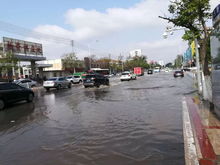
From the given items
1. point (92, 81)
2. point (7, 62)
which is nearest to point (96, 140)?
point (92, 81)

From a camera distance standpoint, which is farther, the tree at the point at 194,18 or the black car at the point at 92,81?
the black car at the point at 92,81

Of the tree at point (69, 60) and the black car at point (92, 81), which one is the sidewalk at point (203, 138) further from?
the tree at point (69, 60)

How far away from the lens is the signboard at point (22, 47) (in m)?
44.6

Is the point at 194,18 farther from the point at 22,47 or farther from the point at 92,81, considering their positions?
the point at 22,47

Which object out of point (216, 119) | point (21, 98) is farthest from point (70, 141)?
point (21, 98)

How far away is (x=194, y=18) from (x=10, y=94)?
1202 cm

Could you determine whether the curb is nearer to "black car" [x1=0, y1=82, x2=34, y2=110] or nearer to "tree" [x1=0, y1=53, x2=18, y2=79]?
"black car" [x1=0, y1=82, x2=34, y2=110]

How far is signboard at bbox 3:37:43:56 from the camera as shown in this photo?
146 feet

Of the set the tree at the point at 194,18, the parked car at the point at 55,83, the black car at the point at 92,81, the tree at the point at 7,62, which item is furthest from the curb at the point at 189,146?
the tree at the point at 7,62

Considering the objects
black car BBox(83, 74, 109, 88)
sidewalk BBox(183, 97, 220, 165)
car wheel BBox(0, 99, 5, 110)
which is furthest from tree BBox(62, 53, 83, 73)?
sidewalk BBox(183, 97, 220, 165)

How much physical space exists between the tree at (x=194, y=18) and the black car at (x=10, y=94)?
10.7m

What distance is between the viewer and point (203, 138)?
623cm

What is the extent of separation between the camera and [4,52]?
42.6 m

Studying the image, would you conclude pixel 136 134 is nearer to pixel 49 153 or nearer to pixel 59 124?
pixel 49 153
